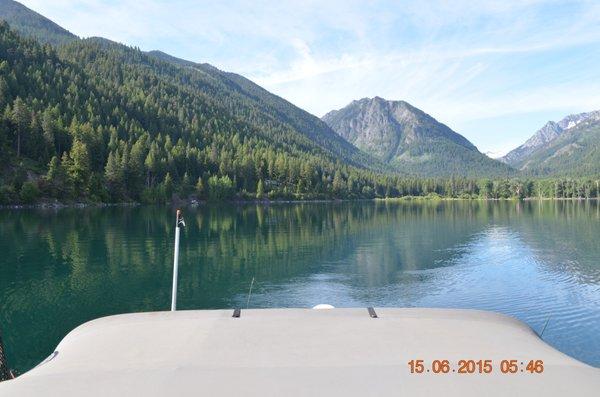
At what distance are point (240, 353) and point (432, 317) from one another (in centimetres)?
371

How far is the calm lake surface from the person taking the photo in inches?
1106

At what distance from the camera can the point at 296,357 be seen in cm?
664

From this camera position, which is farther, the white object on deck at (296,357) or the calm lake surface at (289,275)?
the calm lake surface at (289,275)

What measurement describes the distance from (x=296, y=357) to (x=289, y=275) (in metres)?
36.4

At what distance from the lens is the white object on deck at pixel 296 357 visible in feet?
19.4

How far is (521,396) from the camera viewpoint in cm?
580

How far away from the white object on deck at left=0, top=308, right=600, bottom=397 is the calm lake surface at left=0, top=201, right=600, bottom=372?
14905 millimetres

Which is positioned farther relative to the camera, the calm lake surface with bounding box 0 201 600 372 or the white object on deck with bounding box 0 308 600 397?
the calm lake surface with bounding box 0 201 600 372

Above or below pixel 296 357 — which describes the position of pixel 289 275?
below

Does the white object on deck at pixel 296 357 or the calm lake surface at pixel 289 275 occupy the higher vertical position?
the white object on deck at pixel 296 357

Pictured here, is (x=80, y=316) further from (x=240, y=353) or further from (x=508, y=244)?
(x=508, y=244)

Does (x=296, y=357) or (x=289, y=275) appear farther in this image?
(x=289, y=275)

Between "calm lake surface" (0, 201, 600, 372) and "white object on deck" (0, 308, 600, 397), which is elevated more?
"white object on deck" (0, 308, 600, 397)

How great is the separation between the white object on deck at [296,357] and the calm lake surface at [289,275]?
48.9 feet
